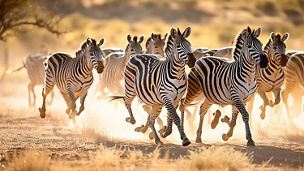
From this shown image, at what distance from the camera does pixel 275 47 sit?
516 inches

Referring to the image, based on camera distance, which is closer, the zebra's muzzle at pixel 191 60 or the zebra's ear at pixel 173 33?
the zebra's muzzle at pixel 191 60

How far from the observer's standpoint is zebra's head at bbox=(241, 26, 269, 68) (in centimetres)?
1063

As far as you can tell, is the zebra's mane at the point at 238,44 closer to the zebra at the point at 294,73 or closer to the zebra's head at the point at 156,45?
the zebra's head at the point at 156,45

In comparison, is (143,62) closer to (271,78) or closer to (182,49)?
(182,49)

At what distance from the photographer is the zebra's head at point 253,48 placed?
419 inches

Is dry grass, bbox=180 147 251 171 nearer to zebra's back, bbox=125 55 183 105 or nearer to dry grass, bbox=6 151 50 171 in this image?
dry grass, bbox=6 151 50 171

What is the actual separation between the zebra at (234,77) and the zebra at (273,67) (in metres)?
1.64

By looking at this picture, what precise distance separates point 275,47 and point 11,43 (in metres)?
43.4

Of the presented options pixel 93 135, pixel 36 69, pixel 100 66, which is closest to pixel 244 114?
pixel 93 135

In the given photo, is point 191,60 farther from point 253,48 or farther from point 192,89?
point 192,89

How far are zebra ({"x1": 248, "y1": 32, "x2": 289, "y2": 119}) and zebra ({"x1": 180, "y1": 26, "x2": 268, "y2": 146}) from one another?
1.64 metres

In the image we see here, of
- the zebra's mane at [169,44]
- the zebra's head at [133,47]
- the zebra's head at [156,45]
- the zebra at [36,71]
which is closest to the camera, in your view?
the zebra's mane at [169,44]

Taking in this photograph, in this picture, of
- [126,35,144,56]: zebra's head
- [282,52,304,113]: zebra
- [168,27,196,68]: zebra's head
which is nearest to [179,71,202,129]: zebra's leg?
[168,27,196,68]: zebra's head

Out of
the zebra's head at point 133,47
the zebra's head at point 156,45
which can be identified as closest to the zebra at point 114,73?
the zebra's head at point 133,47
